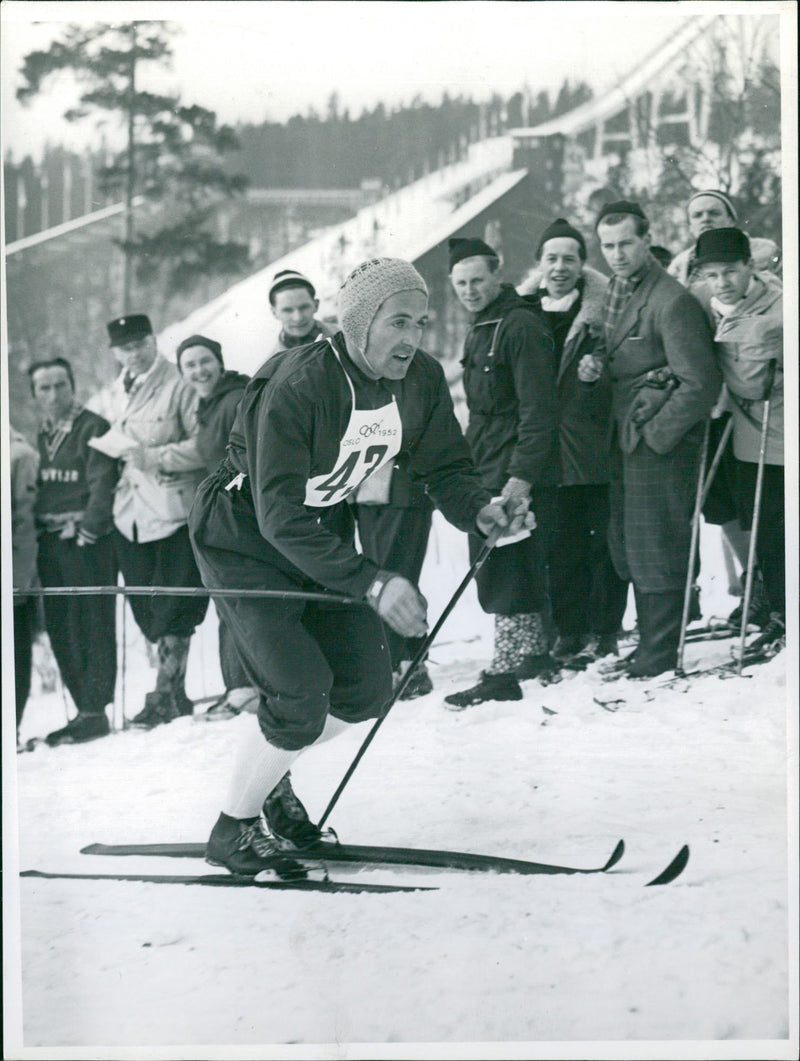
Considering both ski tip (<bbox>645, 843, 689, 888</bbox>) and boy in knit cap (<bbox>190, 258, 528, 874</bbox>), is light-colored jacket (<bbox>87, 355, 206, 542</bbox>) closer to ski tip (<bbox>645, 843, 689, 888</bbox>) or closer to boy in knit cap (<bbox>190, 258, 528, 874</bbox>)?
boy in knit cap (<bbox>190, 258, 528, 874</bbox>)

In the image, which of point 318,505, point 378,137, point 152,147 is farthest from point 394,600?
point 152,147

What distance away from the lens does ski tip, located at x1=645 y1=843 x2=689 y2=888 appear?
2984mm

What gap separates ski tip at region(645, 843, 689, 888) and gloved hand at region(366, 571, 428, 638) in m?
0.89

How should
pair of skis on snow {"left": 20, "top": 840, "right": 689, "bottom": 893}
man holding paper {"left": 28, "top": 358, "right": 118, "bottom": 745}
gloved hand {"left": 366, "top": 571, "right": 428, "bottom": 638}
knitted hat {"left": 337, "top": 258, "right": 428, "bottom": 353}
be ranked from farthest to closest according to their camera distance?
1. man holding paper {"left": 28, "top": 358, "right": 118, "bottom": 745}
2. pair of skis on snow {"left": 20, "top": 840, "right": 689, "bottom": 893}
3. knitted hat {"left": 337, "top": 258, "right": 428, "bottom": 353}
4. gloved hand {"left": 366, "top": 571, "right": 428, "bottom": 638}

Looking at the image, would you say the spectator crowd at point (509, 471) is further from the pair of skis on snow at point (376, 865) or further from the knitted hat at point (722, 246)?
the pair of skis on snow at point (376, 865)

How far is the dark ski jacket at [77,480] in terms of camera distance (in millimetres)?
3086

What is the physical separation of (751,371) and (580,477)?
19.4 inches

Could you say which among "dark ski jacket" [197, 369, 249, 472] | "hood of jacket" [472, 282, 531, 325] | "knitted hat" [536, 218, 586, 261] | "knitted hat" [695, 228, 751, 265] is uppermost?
"knitted hat" [536, 218, 586, 261]

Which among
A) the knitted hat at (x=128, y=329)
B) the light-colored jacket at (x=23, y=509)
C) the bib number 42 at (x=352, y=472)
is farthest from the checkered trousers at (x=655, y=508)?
the light-colored jacket at (x=23, y=509)

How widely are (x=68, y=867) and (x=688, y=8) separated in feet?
8.54

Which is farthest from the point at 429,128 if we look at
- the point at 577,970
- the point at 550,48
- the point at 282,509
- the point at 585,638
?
the point at 577,970

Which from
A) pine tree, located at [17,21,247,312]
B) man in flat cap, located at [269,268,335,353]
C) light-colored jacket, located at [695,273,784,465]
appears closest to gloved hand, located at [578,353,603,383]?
light-colored jacket, located at [695,273,784,465]

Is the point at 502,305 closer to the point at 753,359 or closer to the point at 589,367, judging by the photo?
the point at 589,367

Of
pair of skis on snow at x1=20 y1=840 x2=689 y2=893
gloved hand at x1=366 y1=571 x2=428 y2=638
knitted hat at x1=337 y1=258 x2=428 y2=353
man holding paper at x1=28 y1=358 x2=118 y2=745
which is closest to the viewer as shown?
gloved hand at x1=366 y1=571 x2=428 y2=638
